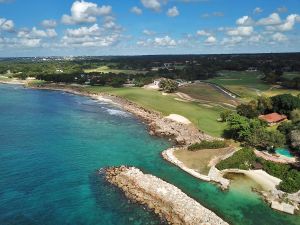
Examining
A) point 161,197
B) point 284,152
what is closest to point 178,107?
point 284,152

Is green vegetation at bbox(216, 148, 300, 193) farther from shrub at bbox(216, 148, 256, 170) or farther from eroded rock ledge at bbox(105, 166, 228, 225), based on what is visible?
eroded rock ledge at bbox(105, 166, 228, 225)

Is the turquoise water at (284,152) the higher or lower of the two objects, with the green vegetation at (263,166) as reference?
lower

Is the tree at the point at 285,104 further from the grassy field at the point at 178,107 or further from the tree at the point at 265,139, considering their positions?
the tree at the point at 265,139

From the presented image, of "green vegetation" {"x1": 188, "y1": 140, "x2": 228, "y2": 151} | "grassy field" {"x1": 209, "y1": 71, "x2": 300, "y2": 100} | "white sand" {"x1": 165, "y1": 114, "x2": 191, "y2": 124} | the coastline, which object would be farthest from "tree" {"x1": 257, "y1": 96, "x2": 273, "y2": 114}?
"grassy field" {"x1": 209, "y1": 71, "x2": 300, "y2": 100}

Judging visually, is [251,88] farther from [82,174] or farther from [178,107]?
[82,174]

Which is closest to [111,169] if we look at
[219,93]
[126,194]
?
[126,194]

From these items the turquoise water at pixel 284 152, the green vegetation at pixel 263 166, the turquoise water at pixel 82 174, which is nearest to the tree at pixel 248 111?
the turquoise water at pixel 284 152

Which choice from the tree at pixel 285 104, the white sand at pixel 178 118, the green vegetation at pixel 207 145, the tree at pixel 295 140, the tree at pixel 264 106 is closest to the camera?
the tree at pixel 295 140
